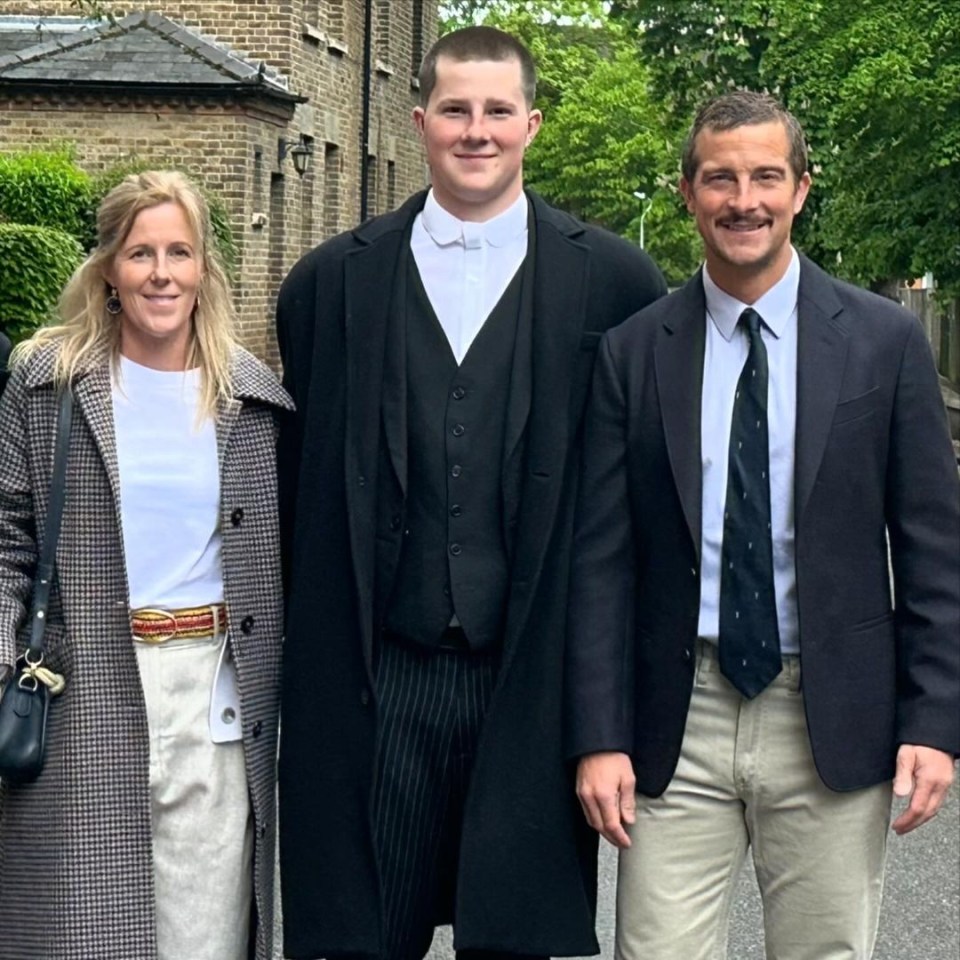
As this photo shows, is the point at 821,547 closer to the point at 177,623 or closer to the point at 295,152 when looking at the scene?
the point at 177,623

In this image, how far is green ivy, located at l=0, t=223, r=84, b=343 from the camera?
13.3m

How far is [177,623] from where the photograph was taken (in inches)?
169

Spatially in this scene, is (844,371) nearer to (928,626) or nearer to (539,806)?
(928,626)

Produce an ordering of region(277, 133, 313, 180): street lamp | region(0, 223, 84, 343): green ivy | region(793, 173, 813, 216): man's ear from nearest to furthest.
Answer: region(793, 173, 813, 216): man's ear
region(0, 223, 84, 343): green ivy
region(277, 133, 313, 180): street lamp

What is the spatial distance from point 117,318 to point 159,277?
203mm

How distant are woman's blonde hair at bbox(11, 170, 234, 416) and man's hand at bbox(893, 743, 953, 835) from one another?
158 cm

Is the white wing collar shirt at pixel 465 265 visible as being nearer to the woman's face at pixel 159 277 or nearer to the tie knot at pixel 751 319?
the woman's face at pixel 159 277

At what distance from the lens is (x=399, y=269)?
14.5 feet

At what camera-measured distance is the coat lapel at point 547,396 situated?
4.25 metres

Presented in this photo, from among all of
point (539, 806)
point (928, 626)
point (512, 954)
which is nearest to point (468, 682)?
point (539, 806)

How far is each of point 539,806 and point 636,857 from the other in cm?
36

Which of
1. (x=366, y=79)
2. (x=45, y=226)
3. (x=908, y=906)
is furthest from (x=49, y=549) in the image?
(x=366, y=79)

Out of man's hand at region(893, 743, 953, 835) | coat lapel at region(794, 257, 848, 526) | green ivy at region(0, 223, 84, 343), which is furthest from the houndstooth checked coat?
green ivy at region(0, 223, 84, 343)

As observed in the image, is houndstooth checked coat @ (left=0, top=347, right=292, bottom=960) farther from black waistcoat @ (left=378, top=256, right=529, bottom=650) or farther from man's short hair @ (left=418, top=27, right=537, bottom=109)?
man's short hair @ (left=418, top=27, right=537, bottom=109)
